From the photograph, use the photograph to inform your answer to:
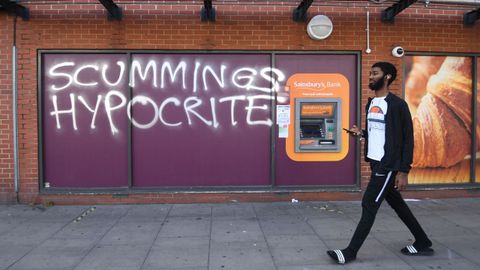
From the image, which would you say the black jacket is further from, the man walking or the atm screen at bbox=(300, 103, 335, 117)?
the atm screen at bbox=(300, 103, 335, 117)

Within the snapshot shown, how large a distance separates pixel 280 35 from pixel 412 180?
11.1 ft

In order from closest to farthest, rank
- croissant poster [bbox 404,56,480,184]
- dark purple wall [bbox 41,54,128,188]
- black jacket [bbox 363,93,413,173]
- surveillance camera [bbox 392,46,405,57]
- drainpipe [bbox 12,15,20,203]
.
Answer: black jacket [bbox 363,93,413,173]
drainpipe [bbox 12,15,20,203]
dark purple wall [bbox 41,54,128,188]
surveillance camera [bbox 392,46,405,57]
croissant poster [bbox 404,56,480,184]

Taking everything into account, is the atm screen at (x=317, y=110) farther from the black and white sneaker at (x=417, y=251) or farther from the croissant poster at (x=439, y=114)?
the black and white sneaker at (x=417, y=251)

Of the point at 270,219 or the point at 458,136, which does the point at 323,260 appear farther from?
the point at 458,136

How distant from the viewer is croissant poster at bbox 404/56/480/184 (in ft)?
23.5

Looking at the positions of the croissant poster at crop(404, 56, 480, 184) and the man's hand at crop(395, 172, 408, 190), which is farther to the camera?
the croissant poster at crop(404, 56, 480, 184)

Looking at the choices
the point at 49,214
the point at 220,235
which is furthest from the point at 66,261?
the point at 49,214

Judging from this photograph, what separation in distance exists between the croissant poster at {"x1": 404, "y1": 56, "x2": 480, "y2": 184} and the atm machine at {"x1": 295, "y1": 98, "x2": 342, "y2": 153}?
4.35 feet

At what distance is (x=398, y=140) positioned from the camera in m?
4.25

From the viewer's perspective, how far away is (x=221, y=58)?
22.6 ft

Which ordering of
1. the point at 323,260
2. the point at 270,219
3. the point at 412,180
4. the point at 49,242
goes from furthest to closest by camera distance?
1. the point at 412,180
2. the point at 270,219
3. the point at 49,242
4. the point at 323,260

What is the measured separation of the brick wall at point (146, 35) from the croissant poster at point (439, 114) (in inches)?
26.9

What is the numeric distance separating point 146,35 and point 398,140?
431cm

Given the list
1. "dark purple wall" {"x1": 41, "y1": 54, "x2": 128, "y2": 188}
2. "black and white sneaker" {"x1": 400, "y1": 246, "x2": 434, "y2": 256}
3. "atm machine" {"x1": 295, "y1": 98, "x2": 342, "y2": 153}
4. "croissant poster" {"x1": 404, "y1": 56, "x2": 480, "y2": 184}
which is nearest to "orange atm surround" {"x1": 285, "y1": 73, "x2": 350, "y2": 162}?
"atm machine" {"x1": 295, "y1": 98, "x2": 342, "y2": 153}
